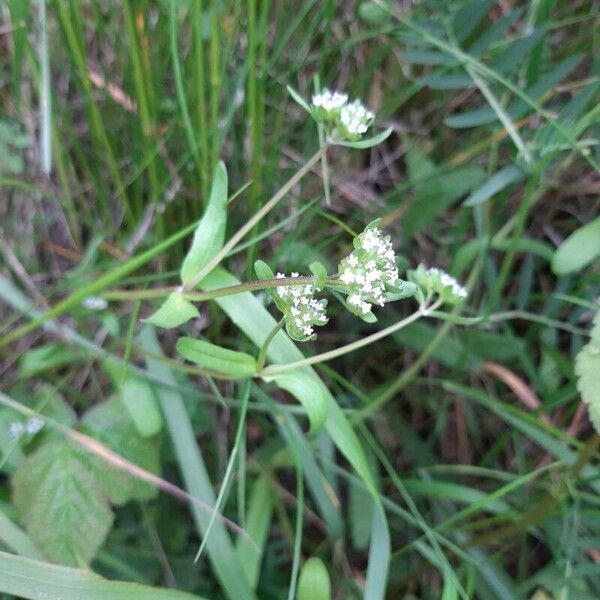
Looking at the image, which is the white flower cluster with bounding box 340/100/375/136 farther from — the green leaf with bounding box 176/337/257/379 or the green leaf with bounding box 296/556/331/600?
the green leaf with bounding box 296/556/331/600

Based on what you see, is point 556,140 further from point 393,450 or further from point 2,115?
point 2,115

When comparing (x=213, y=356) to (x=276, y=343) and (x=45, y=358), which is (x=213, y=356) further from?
(x=45, y=358)

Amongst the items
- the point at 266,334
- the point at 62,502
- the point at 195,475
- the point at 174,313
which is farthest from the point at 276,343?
the point at 62,502

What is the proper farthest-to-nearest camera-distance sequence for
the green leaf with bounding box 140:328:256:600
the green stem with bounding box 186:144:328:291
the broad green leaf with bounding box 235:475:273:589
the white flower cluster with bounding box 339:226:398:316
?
1. the broad green leaf with bounding box 235:475:273:589
2. the green leaf with bounding box 140:328:256:600
3. the green stem with bounding box 186:144:328:291
4. the white flower cluster with bounding box 339:226:398:316

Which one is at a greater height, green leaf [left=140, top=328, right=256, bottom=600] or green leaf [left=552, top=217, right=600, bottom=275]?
green leaf [left=552, top=217, right=600, bottom=275]

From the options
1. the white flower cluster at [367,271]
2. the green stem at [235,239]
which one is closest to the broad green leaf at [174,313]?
the green stem at [235,239]

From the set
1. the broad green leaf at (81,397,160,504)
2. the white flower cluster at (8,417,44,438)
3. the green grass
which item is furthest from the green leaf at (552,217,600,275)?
the white flower cluster at (8,417,44,438)
